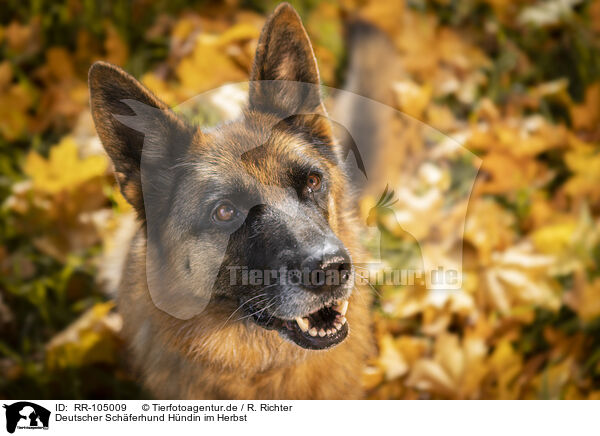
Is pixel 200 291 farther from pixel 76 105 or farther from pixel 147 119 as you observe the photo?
pixel 76 105

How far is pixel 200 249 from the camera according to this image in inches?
56.6

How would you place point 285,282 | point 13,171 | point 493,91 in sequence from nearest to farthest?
point 285,282
point 13,171
point 493,91

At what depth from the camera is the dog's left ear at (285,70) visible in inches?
52.9

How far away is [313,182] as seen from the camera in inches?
55.7

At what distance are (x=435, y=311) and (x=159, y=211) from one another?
1243 millimetres

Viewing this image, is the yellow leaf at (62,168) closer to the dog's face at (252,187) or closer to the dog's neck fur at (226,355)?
the dog's neck fur at (226,355)

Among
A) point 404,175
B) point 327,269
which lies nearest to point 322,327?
point 327,269
